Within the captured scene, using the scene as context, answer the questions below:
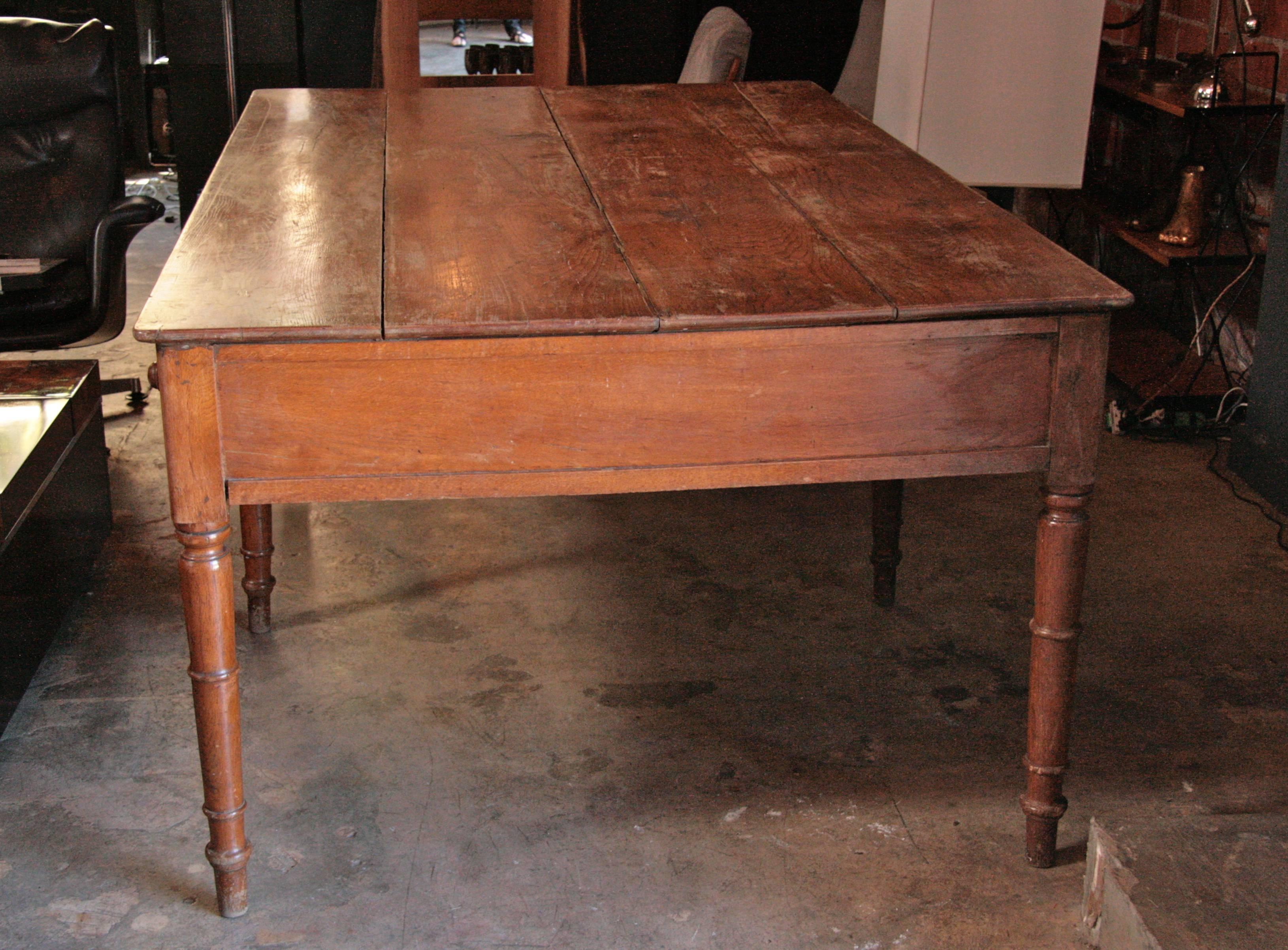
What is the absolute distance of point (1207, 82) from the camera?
10.4ft

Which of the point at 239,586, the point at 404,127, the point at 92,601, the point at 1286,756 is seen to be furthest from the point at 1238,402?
the point at 92,601

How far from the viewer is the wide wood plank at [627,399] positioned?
4.88 feet

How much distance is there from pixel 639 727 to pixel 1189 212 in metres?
2.01

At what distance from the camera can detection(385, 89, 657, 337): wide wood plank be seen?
1.49 metres

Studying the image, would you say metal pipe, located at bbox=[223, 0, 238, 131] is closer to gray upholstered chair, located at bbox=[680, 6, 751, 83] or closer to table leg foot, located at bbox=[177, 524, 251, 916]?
gray upholstered chair, located at bbox=[680, 6, 751, 83]

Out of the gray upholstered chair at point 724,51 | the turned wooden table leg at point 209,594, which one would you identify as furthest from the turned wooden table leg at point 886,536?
the gray upholstered chair at point 724,51

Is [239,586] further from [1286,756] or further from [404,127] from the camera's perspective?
[1286,756]

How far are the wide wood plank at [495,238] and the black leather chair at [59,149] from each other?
3.71ft

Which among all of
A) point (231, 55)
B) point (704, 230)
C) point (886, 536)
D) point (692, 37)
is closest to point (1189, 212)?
point (886, 536)

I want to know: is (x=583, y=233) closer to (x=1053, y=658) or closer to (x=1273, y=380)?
(x=1053, y=658)

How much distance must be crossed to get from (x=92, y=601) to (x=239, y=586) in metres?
0.27

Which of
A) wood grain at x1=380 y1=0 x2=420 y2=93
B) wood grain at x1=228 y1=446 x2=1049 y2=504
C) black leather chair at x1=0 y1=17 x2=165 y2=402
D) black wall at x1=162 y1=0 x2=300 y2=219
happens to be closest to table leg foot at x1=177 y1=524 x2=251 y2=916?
wood grain at x1=228 y1=446 x2=1049 y2=504

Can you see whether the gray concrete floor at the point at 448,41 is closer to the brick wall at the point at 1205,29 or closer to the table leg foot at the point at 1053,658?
the brick wall at the point at 1205,29

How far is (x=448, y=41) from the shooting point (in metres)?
9.56
